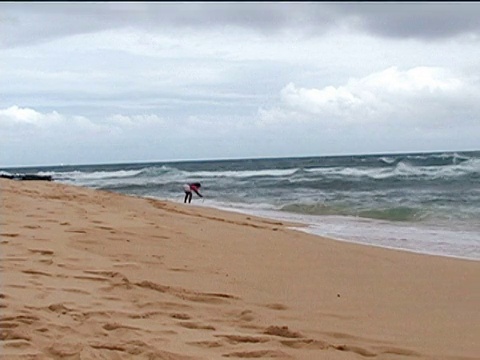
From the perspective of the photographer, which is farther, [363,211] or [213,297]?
[363,211]

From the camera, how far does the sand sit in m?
3.48

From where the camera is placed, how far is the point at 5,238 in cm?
567

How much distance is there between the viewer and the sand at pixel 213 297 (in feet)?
11.4

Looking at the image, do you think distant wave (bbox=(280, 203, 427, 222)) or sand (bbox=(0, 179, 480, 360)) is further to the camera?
distant wave (bbox=(280, 203, 427, 222))

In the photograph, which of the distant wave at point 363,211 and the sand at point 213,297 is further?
the distant wave at point 363,211

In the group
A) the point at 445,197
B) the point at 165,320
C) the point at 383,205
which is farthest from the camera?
the point at 445,197

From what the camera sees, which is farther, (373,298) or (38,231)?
(38,231)

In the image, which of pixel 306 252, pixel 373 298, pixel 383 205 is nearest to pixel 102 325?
pixel 373 298

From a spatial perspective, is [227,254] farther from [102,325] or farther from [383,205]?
[383,205]

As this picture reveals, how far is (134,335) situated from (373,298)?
2274mm

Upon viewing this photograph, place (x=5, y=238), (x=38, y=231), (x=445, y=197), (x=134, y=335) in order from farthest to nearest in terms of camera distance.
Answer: (x=445, y=197)
(x=38, y=231)
(x=5, y=238)
(x=134, y=335)

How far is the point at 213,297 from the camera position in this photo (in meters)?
4.58

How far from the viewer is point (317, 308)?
4.57 meters

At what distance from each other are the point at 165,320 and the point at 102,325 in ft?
1.44
